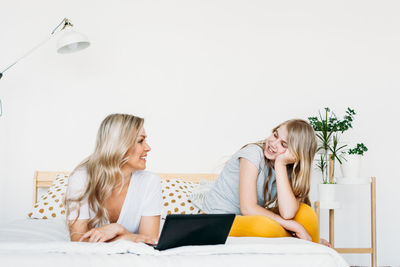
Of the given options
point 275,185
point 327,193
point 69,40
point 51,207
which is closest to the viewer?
point 275,185

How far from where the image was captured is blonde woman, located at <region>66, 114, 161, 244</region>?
1475 millimetres

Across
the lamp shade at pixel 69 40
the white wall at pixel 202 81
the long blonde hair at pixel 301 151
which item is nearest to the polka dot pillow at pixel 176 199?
the white wall at pixel 202 81

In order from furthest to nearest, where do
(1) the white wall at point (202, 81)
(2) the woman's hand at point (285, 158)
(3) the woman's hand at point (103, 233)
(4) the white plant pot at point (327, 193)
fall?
1. (1) the white wall at point (202, 81)
2. (4) the white plant pot at point (327, 193)
3. (2) the woman's hand at point (285, 158)
4. (3) the woman's hand at point (103, 233)

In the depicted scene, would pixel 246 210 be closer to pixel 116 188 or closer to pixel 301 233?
pixel 301 233

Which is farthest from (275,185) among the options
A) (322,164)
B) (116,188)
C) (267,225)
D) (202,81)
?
(202,81)

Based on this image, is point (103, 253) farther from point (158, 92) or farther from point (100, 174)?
point (158, 92)

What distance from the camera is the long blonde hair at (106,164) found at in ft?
4.92

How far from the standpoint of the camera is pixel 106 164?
1.54 metres

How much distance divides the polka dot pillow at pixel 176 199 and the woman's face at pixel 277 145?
0.53m

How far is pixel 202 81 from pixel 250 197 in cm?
123

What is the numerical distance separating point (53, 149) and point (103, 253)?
1.77 metres

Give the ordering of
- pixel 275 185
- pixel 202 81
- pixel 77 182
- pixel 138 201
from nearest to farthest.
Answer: pixel 77 182, pixel 138 201, pixel 275 185, pixel 202 81

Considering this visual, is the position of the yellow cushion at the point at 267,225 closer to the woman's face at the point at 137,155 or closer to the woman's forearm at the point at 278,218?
the woman's forearm at the point at 278,218

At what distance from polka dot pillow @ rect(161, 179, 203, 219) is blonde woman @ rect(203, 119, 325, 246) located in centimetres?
20
